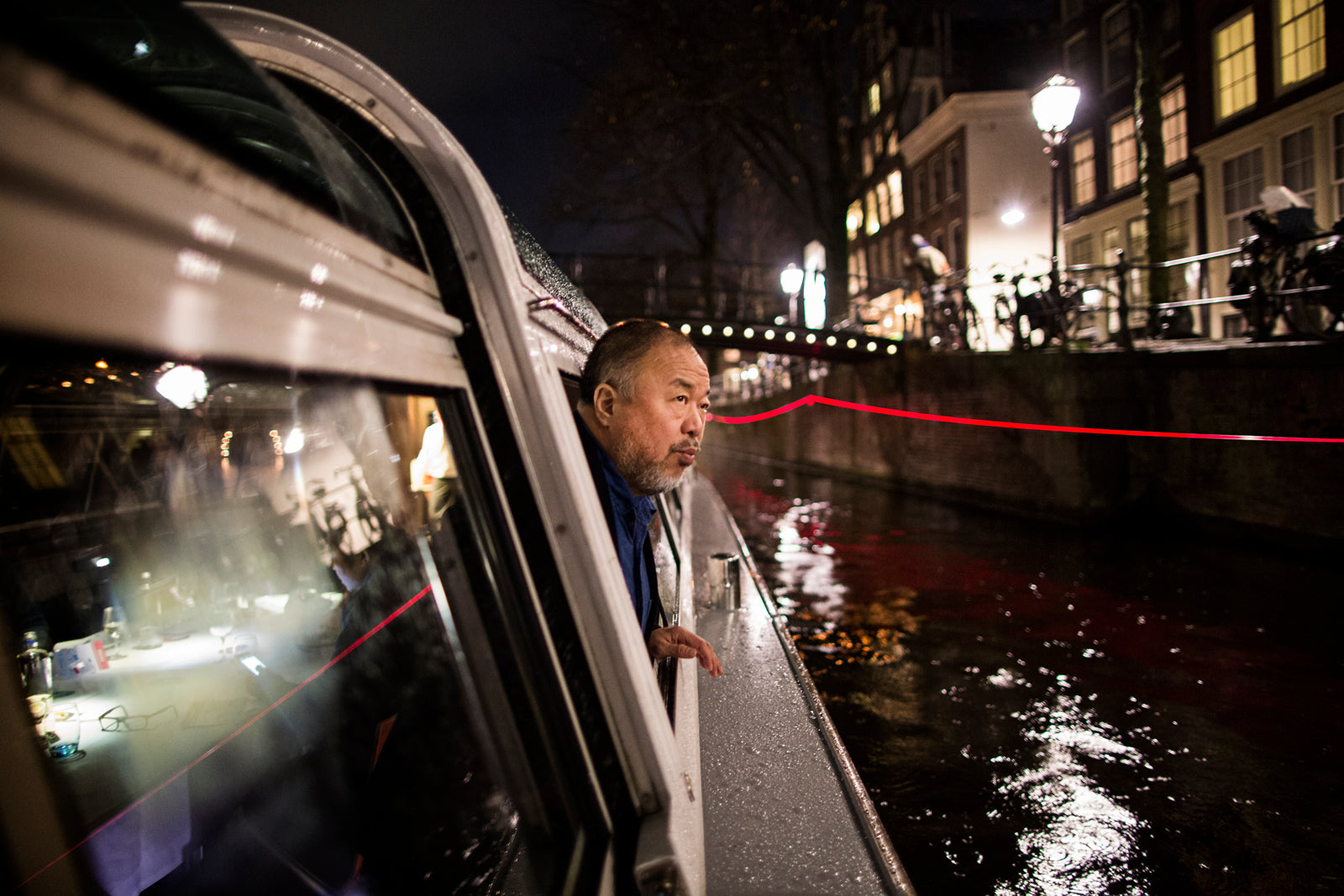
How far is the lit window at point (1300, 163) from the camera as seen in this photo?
44.0ft

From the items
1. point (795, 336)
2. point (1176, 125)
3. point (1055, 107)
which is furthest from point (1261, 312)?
point (1176, 125)

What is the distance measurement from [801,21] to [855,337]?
7820 millimetres

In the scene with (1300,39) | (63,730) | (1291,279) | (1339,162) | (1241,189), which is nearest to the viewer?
(63,730)

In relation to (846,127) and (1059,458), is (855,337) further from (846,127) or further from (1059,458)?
(846,127)

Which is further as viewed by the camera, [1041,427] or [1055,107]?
[1041,427]

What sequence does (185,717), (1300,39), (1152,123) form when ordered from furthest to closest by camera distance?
(1300,39), (1152,123), (185,717)

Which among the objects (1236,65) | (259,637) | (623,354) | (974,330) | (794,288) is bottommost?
(259,637)

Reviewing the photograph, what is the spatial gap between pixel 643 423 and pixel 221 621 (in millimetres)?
1233

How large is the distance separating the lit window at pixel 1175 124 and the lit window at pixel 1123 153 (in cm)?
86

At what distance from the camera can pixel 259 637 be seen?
2109 millimetres

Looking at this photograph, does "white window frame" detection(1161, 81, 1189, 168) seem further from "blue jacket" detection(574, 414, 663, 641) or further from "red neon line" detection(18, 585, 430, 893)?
"red neon line" detection(18, 585, 430, 893)

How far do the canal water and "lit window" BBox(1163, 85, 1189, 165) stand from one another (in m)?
12.2

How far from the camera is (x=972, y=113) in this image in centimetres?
2433

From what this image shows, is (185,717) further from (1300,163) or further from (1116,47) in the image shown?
(1116,47)
